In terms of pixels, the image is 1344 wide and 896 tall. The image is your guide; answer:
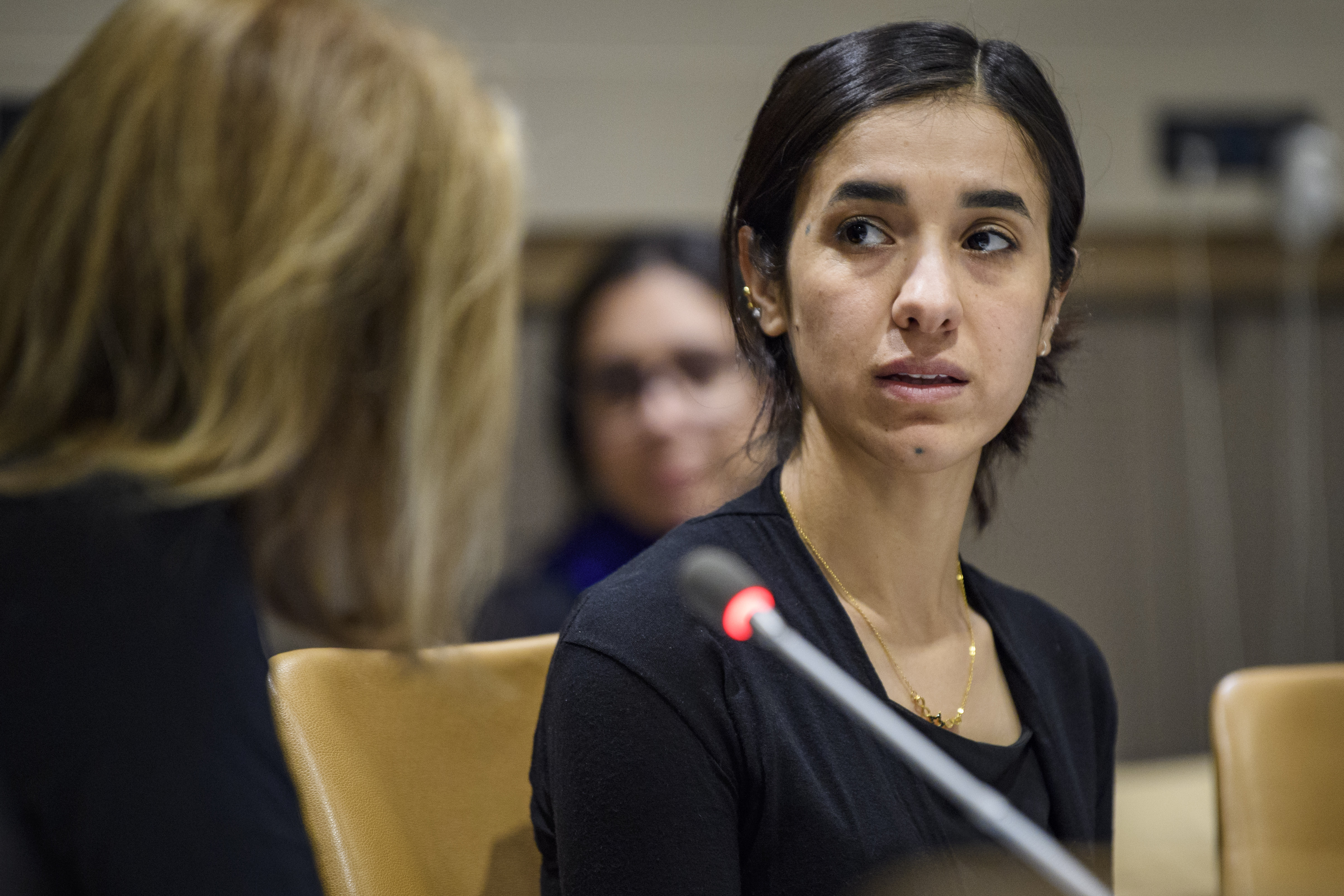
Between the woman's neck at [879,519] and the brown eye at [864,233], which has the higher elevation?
the brown eye at [864,233]

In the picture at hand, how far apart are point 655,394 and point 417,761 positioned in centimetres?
106

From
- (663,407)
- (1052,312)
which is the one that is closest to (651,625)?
(1052,312)

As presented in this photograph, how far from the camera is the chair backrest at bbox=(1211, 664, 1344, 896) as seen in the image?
126 centimetres

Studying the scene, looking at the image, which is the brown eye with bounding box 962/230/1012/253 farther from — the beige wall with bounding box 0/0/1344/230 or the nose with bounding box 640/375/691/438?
the beige wall with bounding box 0/0/1344/230

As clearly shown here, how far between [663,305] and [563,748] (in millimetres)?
1257

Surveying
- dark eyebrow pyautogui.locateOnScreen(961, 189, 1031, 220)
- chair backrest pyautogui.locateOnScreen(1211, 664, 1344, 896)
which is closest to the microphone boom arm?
dark eyebrow pyautogui.locateOnScreen(961, 189, 1031, 220)

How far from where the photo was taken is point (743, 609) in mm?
681

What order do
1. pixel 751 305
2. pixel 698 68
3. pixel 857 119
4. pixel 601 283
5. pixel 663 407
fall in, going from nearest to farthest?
pixel 857 119 → pixel 751 305 → pixel 663 407 → pixel 601 283 → pixel 698 68

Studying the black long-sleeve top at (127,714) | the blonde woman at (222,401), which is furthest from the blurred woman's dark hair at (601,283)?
the black long-sleeve top at (127,714)

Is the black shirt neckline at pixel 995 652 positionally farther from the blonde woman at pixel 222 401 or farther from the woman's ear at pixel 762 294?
the blonde woman at pixel 222 401

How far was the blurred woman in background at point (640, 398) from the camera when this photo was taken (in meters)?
1.98

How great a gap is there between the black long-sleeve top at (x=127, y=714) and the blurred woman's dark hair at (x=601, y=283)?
4.55ft

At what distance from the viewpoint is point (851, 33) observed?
103 cm

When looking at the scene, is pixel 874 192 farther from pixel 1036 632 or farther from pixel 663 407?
pixel 663 407
